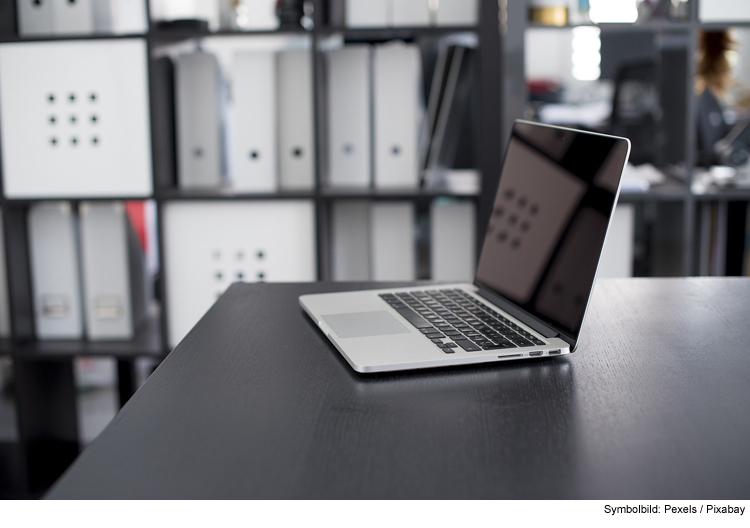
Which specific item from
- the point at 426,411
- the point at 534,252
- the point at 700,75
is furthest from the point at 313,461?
the point at 700,75

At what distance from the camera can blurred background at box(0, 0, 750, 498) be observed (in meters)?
1.87

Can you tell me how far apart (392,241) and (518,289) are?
117 cm

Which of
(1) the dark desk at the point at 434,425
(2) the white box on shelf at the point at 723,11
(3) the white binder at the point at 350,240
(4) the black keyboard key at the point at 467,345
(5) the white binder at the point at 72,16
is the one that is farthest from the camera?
(3) the white binder at the point at 350,240

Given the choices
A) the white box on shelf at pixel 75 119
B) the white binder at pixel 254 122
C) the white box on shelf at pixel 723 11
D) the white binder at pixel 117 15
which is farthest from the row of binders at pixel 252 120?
the white box on shelf at pixel 723 11

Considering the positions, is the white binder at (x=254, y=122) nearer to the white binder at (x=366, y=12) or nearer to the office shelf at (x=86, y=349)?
the white binder at (x=366, y=12)

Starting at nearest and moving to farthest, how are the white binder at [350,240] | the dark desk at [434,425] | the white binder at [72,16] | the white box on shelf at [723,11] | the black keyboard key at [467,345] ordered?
the dark desk at [434,425] < the black keyboard key at [467,345] < the white box on shelf at [723,11] < the white binder at [72,16] < the white binder at [350,240]

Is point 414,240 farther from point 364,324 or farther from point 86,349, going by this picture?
point 364,324

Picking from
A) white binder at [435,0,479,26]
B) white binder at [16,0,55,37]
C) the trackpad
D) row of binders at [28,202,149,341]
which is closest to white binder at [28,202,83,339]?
row of binders at [28,202,149,341]

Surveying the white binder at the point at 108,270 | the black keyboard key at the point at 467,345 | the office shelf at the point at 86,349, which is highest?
the black keyboard key at the point at 467,345

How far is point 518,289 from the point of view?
0.86 m

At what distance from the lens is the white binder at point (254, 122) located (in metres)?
1.90
